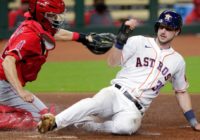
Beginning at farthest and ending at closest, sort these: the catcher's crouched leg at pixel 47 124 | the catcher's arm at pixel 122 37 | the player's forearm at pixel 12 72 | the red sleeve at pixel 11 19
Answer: the red sleeve at pixel 11 19 < the catcher's arm at pixel 122 37 < the player's forearm at pixel 12 72 < the catcher's crouched leg at pixel 47 124

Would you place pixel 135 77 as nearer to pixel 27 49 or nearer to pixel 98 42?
pixel 27 49

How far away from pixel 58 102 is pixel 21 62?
2.23 metres

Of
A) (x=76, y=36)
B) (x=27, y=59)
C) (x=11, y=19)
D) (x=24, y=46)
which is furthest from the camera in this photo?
(x=11, y=19)

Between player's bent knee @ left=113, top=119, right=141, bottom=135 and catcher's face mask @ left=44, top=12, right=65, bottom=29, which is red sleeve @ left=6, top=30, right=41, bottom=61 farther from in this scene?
player's bent knee @ left=113, top=119, right=141, bottom=135

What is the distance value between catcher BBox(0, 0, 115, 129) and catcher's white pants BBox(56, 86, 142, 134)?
1.30ft


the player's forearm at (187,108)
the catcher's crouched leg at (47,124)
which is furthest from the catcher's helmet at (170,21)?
the catcher's crouched leg at (47,124)

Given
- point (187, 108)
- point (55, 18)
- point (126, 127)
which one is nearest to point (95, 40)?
point (55, 18)

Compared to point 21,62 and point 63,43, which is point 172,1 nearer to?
point 63,43

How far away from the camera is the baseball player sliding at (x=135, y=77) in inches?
245

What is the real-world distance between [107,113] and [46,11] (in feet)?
3.81

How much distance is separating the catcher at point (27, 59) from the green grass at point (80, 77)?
10.6 ft

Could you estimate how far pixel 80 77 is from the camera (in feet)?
39.0

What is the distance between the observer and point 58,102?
8633 millimetres

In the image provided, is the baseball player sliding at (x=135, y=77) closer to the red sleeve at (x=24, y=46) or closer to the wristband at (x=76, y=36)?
the red sleeve at (x=24, y=46)
